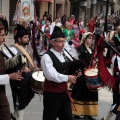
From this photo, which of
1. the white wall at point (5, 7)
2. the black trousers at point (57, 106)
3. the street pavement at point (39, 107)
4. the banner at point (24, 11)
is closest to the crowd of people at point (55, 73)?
the black trousers at point (57, 106)

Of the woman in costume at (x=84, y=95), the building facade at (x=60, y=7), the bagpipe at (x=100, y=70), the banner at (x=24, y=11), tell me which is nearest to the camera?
the bagpipe at (x=100, y=70)

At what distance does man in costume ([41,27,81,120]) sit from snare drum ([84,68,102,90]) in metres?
1.08

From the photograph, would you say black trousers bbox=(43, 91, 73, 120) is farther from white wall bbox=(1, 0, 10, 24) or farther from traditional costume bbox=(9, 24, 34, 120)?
white wall bbox=(1, 0, 10, 24)

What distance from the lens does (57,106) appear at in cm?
565

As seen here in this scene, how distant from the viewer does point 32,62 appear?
6570 mm

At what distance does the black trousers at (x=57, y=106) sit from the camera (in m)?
5.64

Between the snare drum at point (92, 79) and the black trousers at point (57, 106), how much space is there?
1.08 metres

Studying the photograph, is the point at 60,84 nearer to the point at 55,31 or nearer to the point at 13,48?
the point at 55,31

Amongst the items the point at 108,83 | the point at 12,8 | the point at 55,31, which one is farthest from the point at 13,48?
the point at 12,8

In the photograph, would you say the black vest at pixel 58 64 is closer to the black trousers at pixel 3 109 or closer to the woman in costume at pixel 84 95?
the black trousers at pixel 3 109

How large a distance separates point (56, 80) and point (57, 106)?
0.39 meters

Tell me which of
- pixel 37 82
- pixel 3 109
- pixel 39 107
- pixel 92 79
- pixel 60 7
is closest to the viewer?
pixel 3 109

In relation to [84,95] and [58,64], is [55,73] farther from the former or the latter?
[84,95]

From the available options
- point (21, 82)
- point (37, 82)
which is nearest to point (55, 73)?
point (37, 82)
